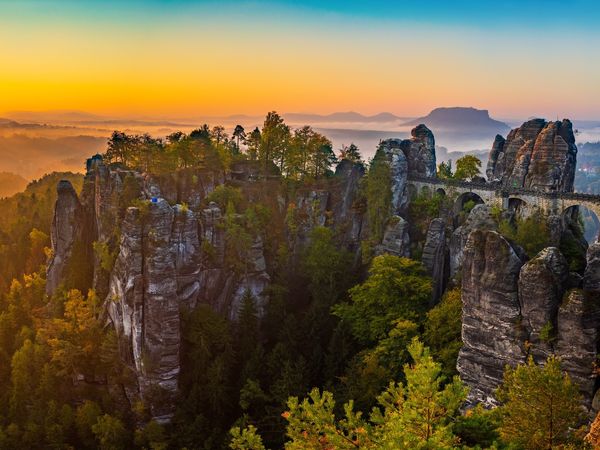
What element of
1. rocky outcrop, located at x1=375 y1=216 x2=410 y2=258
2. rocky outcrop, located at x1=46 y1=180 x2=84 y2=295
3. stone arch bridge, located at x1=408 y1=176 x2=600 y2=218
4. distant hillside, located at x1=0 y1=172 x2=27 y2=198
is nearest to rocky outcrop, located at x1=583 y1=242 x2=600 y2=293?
stone arch bridge, located at x1=408 y1=176 x2=600 y2=218

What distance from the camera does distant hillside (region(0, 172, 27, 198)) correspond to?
166875mm

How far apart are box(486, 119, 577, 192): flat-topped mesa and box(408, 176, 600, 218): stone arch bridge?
1.23 meters

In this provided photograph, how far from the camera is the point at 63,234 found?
188 ft

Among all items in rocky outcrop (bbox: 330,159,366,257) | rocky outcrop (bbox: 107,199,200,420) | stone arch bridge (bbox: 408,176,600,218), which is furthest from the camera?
rocky outcrop (bbox: 330,159,366,257)

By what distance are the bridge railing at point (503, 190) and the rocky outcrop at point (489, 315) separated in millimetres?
22566

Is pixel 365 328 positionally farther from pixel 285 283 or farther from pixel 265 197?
pixel 265 197

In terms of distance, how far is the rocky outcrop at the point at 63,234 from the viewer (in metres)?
57.0

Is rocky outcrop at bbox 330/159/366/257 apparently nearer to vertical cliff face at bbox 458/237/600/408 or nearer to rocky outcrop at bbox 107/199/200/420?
rocky outcrop at bbox 107/199/200/420

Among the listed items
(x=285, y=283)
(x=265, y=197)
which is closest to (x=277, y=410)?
(x=285, y=283)

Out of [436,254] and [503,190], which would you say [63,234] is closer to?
[436,254]

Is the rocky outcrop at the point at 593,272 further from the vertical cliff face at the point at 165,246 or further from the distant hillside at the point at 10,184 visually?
the distant hillside at the point at 10,184

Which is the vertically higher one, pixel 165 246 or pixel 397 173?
pixel 397 173

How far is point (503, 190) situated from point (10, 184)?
168m

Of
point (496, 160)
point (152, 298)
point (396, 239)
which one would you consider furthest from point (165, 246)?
point (496, 160)
